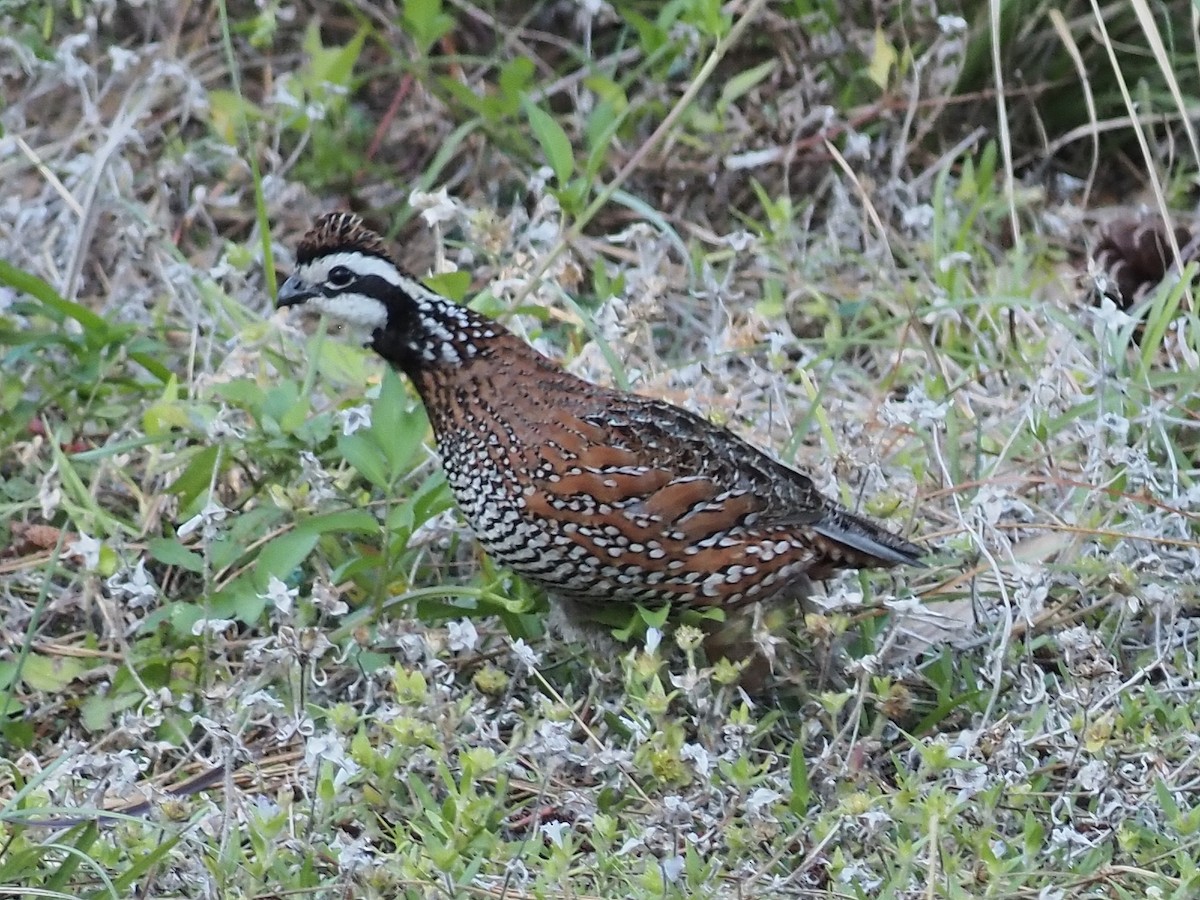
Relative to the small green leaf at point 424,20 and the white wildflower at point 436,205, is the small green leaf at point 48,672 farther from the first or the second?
the small green leaf at point 424,20

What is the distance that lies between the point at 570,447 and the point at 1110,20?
10.1 ft

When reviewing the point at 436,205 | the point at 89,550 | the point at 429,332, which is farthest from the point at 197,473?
the point at 436,205

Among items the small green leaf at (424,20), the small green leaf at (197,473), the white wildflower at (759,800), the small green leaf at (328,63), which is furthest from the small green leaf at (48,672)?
the small green leaf at (328,63)

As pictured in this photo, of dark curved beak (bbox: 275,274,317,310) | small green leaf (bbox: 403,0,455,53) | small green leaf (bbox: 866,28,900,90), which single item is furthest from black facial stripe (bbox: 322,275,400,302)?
small green leaf (bbox: 866,28,900,90)

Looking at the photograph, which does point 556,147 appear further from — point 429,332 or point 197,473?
point 197,473

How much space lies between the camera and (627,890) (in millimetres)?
3188

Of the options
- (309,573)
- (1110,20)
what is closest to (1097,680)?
(309,573)

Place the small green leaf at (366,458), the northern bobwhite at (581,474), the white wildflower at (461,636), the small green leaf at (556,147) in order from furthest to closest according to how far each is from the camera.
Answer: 1. the small green leaf at (556,147)
2. the small green leaf at (366,458)
3. the northern bobwhite at (581,474)
4. the white wildflower at (461,636)

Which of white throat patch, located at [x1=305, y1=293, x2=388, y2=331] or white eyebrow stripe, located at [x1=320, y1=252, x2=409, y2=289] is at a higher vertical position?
white eyebrow stripe, located at [x1=320, y1=252, x2=409, y2=289]

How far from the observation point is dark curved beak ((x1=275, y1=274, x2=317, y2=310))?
3939mm

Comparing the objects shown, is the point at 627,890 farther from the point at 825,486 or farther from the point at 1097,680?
the point at 825,486

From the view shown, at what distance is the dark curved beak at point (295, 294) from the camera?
394cm

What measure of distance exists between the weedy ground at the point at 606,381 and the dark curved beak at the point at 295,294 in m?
0.25

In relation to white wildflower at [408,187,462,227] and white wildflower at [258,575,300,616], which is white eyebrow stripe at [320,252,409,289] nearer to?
white wildflower at [408,187,462,227]
